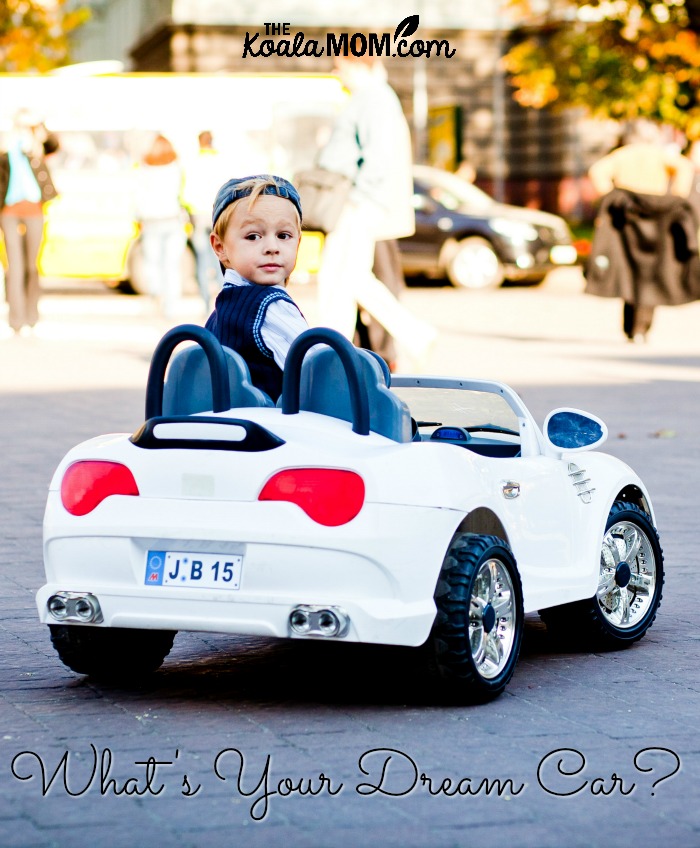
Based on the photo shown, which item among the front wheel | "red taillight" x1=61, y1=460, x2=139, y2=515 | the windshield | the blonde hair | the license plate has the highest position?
the blonde hair

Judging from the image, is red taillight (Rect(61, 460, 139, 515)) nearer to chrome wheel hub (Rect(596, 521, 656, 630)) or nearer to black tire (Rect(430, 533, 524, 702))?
black tire (Rect(430, 533, 524, 702))

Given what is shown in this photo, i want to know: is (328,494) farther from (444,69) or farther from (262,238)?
(444,69)

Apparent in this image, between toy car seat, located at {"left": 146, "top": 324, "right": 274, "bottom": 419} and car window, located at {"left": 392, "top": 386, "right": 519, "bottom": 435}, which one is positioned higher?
toy car seat, located at {"left": 146, "top": 324, "right": 274, "bottom": 419}

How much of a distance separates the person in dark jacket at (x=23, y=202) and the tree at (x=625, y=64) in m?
17.6

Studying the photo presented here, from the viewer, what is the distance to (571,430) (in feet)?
18.3

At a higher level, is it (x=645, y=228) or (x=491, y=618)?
(x=645, y=228)

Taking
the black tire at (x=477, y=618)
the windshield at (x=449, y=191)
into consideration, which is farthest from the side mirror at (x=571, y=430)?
the windshield at (x=449, y=191)

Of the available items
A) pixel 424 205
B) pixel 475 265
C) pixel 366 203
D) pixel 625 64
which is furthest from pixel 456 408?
pixel 625 64

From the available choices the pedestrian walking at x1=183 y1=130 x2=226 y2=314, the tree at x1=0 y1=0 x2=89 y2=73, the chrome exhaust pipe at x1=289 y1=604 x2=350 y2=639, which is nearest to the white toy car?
the chrome exhaust pipe at x1=289 y1=604 x2=350 y2=639

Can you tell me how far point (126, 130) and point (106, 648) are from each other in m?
22.5

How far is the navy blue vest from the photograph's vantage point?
536 centimetres

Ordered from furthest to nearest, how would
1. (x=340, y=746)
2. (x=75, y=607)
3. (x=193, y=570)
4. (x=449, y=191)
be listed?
1. (x=449, y=191)
2. (x=75, y=607)
3. (x=193, y=570)
4. (x=340, y=746)

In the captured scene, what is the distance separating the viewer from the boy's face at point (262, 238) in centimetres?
541

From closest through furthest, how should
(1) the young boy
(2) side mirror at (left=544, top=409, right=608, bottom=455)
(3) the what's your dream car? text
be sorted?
(3) the what's your dream car? text → (1) the young boy → (2) side mirror at (left=544, top=409, right=608, bottom=455)
